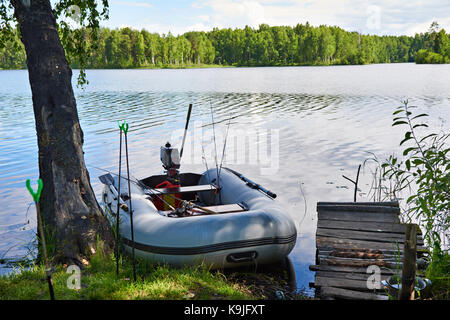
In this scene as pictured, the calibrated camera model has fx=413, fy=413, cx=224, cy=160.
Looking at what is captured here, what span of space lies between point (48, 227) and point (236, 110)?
1454cm

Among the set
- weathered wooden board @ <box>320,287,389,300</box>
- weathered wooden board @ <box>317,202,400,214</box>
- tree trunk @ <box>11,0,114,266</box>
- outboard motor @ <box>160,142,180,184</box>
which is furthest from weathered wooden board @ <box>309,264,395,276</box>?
outboard motor @ <box>160,142,180,184</box>

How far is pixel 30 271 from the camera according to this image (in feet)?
12.5

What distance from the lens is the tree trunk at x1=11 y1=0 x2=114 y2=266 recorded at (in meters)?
4.12

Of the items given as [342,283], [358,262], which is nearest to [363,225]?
[358,262]

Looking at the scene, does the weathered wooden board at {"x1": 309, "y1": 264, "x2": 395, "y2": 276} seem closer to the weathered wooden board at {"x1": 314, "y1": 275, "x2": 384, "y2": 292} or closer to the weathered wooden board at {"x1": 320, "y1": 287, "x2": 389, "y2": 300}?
the weathered wooden board at {"x1": 314, "y1": 275, "x2": 384, "y2": 292}

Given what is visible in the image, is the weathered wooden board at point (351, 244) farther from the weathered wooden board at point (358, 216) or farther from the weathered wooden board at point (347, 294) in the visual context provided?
the weathered wooden board at point (347, 294)

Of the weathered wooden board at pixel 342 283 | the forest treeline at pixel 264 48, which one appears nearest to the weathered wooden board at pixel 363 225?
the weathered wooden board at pixel 342 283

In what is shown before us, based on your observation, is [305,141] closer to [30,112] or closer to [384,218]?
[384,218]

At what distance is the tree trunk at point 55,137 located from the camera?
4.12m

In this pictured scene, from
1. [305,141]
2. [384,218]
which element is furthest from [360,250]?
[305,141]

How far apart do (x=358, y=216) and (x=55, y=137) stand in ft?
12.1

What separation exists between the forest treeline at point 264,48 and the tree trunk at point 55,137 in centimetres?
6357

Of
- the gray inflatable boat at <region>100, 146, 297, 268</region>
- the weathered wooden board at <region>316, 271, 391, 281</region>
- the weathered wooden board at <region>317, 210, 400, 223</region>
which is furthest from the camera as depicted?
the weathered wooden board at <region>317, 210, 400, 223</region>

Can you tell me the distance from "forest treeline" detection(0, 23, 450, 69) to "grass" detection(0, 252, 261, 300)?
64.5 metres
